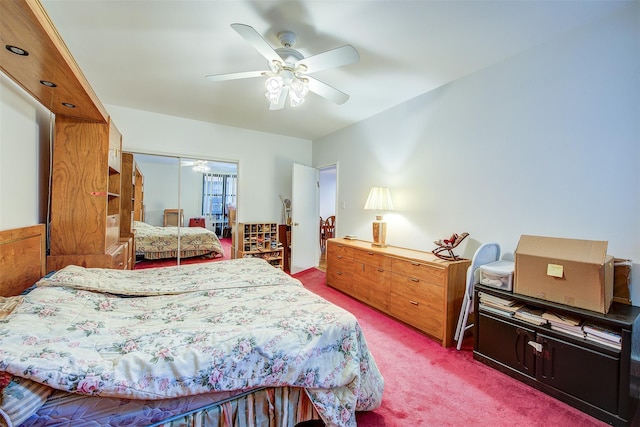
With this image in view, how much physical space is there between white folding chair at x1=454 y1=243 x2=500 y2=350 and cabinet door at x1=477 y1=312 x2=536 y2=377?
17 centimetres

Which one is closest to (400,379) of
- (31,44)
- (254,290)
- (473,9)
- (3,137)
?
(254,290)

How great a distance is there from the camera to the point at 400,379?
1886 mm

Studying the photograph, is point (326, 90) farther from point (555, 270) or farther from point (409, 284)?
point (555, 270)

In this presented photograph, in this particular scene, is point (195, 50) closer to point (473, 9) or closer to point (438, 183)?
point (473, 9)

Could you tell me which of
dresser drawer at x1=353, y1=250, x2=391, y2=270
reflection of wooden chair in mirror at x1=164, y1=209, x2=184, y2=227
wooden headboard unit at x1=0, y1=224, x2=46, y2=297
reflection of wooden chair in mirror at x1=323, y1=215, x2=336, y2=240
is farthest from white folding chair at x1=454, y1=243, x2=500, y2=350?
reflection of wooden chair in mirror at x1=323, y1=215, x2=336, y2=240

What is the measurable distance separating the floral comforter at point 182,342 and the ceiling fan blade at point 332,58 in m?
1.62

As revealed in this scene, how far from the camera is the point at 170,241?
4.11m

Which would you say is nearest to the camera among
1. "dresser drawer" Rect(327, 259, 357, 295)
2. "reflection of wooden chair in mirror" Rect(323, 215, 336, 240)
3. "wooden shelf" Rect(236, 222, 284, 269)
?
"dresser drawer" Rect(327, 259, 357, 295)

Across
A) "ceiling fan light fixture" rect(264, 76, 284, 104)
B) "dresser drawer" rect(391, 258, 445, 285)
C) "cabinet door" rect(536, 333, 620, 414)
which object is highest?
"ceiling fan light fixture" rect(264, 76, 284, 104)

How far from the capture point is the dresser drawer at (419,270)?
2357mm

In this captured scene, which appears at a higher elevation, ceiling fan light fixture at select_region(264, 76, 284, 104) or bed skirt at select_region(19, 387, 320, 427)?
ceiling fan light fixture at select_region(264, 76, 284, 104)

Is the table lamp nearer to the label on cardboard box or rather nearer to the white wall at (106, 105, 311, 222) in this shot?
the label on cardboard box

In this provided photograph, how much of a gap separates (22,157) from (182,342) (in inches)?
73.3

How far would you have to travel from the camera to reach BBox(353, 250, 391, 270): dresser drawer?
293 cm
